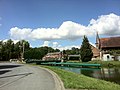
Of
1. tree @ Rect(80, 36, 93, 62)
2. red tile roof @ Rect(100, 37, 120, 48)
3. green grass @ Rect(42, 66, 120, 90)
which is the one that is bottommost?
green grass @ Rect(42, 66, 120, 90)

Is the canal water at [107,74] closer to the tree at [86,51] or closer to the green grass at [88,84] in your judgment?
the green grass at [88,84]

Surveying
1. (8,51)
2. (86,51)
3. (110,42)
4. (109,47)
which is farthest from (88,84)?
(8,51)

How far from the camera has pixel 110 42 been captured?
8925cm

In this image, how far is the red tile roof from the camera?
87.7m

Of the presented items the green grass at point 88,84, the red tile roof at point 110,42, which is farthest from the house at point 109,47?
the green grass at point 88,84

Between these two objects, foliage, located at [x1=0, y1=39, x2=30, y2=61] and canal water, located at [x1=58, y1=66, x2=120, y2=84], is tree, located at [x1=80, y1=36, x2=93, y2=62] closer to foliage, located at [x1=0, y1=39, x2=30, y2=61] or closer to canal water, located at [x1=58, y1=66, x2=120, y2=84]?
canal water, located at [x1=58, y1=66, x2=120, y2=84]

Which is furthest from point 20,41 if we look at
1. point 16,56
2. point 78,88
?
point 78,88

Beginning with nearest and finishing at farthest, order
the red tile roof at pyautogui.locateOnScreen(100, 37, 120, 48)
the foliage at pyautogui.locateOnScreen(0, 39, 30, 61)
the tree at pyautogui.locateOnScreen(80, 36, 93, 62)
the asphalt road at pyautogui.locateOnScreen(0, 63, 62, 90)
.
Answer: the asphalt road at pyautogui.locateOnScreen(0, 63, 62, 90) < the tree at pyautogui.locateOnScreen(80, 36, 93, 62) < the red tile roof at pyautogui.locateOnScreen(100, 37, 120, 48) < the foliage at pyautogui.locateOnScreen(0, 39, 30, 61)

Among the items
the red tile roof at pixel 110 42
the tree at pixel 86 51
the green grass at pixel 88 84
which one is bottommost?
the green grass at pixel 88 84

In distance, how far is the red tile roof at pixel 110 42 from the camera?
87.7 meters

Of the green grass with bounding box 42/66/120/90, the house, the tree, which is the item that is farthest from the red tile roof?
the green grass with bounding box 42/66/120/90

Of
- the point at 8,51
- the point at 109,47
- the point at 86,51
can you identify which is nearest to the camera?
the point at 86,51

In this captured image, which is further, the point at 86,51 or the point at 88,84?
the point at 86,51

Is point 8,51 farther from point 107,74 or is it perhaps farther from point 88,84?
point 88,84
